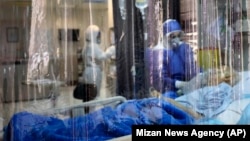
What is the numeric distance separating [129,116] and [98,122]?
0.40ft

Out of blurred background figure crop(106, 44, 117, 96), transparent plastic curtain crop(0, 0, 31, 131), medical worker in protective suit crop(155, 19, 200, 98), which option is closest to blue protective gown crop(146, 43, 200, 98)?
medical worker in protective suit crop(155, 19, 200, 98)

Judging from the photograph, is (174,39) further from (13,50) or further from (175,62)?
(13,50)

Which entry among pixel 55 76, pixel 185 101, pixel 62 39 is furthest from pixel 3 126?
pixel 185 101

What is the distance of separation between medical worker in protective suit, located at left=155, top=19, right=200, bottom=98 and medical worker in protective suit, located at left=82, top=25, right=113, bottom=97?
0.25m

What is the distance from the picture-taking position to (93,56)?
124cm

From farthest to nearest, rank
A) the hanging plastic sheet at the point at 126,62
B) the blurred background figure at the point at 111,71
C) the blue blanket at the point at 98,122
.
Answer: the blurred background figure at the point at 111,71 < the hanging plastic sheet at the point at 126,62 < the blue blanket at the point at 98,122

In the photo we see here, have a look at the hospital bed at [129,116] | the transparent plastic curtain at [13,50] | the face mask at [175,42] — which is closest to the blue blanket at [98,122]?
the hospital bed at [129,116]

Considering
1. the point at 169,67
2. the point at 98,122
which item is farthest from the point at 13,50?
the point at 169,67

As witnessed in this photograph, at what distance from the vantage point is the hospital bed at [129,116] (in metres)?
1.04

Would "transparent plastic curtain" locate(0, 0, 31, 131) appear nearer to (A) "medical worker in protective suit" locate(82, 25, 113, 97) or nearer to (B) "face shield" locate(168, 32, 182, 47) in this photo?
(A) "medical worker in protective suit" locate(82, 25, 113, 97)

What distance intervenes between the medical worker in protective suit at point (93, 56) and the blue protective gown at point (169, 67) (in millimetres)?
201

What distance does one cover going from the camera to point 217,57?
1.21 m

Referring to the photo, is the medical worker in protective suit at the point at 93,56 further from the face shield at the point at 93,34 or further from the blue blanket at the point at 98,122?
the blue blanket at the point at 98,122

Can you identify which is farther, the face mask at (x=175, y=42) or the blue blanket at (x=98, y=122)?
the face mask at (x=175, y=42)
